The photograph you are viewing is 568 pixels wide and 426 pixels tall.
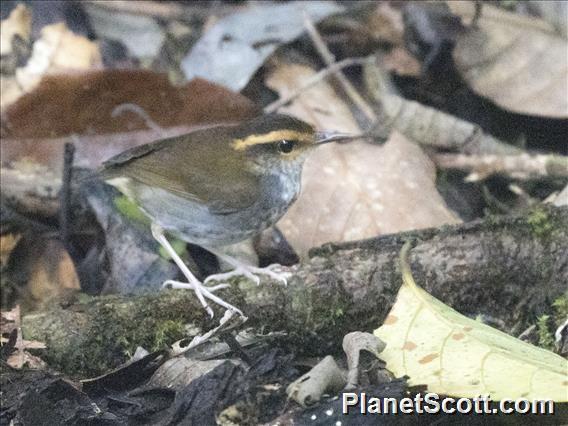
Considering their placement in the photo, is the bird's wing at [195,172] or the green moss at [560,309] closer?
the green moss at [560,309]

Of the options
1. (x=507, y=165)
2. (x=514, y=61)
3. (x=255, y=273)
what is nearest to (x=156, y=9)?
(x=514, y=61)

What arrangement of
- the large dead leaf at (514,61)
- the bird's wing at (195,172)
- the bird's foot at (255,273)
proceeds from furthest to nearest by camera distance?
the large dead leaf at (514,61) < the bird's wing at (195,172) < the bird's foot at (255,273)

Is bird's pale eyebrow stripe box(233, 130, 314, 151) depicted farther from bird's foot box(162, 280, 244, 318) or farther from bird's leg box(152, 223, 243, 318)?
bird's foot box(162, 280, 244, 318)

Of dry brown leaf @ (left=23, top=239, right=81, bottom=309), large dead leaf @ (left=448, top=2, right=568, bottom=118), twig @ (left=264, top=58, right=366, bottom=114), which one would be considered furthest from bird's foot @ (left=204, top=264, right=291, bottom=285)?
large dead leaf @ (left=448, top=2, right=568, bottom=118)

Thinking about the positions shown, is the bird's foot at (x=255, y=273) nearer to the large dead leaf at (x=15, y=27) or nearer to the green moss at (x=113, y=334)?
the green moss at (x=113, y=334)

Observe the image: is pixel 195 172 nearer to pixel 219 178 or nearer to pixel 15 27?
pixel 219 178

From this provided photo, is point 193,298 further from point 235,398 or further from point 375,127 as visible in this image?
point 375,127

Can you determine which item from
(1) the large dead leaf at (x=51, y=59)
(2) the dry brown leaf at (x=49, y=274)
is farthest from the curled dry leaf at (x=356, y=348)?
(1) the large dead leaf at (x=51, y=59)
